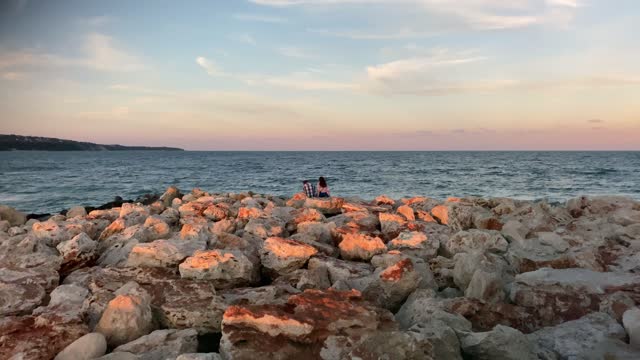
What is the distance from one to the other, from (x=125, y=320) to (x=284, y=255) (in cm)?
219

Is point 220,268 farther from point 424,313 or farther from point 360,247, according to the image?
point 424,313

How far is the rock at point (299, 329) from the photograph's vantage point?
3.75 metres

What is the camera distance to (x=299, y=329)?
3840mm

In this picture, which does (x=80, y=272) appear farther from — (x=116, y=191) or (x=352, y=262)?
(x=116, y=191)

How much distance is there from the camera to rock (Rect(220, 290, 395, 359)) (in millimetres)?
3754

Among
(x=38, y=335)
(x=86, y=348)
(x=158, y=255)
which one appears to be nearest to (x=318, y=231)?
(x=158, y=255)

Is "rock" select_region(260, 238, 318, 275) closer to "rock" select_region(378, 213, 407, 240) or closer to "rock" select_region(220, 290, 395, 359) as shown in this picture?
"rock" select_region(220, 290, 395, 359)

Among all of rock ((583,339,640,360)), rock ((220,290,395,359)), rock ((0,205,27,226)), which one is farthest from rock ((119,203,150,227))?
rock ((583,339,640,360))

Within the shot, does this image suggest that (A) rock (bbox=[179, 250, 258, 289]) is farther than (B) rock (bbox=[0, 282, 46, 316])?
Yes

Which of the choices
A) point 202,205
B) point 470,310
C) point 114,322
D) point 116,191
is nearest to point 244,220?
point 202,205

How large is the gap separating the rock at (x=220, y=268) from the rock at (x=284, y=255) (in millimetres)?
367

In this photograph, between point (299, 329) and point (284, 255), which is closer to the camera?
point (299, 329)

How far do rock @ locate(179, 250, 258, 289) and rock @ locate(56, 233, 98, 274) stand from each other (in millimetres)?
1757

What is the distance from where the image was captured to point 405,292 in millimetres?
5375
